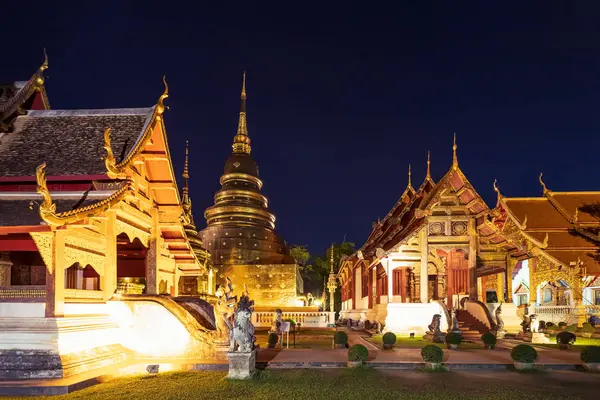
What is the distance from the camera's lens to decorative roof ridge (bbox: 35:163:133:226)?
10344 millimetres

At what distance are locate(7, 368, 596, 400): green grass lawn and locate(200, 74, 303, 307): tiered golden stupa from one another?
858 inches

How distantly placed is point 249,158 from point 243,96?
5888 millimetres

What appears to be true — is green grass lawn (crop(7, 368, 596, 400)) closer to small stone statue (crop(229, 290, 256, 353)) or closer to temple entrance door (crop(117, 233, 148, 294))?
small stone statue (crop(229, 290, 256, 353))

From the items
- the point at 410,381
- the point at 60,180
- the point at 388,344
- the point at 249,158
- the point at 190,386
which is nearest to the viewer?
the point at 190,386

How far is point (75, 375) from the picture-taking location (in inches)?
429

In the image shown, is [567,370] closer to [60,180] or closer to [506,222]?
[60,180]

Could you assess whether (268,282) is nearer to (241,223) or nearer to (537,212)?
(241,223)

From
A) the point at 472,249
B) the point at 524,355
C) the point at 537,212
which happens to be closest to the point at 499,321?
the point at 472,249

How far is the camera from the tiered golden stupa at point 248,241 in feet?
113

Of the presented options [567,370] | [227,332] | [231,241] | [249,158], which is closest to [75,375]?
[227,332]

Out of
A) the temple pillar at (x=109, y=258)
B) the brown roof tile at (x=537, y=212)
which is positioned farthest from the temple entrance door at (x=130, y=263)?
the brown roof tile at (x=537, y=212)

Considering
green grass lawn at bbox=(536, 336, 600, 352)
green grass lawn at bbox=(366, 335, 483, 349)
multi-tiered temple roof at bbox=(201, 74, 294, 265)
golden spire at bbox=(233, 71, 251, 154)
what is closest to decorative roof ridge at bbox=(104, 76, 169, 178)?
green grass lawn at bbox=(366, 335, 483, 349)

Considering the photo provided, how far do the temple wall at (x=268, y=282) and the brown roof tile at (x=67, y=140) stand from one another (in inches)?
834

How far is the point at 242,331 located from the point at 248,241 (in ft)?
Answer: 82.4
